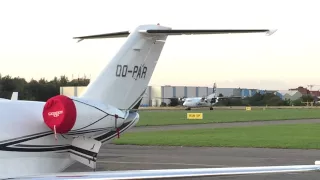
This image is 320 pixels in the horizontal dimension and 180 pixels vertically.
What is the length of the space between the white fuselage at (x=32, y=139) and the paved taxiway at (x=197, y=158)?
4.80 metres

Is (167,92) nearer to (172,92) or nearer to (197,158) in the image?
(172,92)

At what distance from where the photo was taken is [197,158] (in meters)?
18.8

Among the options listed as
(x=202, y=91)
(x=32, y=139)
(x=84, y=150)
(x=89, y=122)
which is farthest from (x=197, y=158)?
(x=202, y=91)

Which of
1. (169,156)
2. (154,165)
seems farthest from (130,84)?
(169,156)

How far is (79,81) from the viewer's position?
45125 millimetres

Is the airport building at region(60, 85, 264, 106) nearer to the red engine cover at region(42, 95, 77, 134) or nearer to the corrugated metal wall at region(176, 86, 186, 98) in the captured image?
the corrugated metal wall at region(176, 86, 186, 98)

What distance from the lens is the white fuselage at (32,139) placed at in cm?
866

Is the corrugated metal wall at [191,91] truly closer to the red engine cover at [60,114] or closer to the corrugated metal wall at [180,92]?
the corrugated metal wall at [180,92]

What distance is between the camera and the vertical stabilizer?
11.0 meters

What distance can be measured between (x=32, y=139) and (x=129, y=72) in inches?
122

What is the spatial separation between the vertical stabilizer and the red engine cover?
1539 mm

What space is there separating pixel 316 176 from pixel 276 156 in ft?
17.1

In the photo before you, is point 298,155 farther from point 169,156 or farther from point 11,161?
point 11,161

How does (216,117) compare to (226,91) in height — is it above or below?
below
